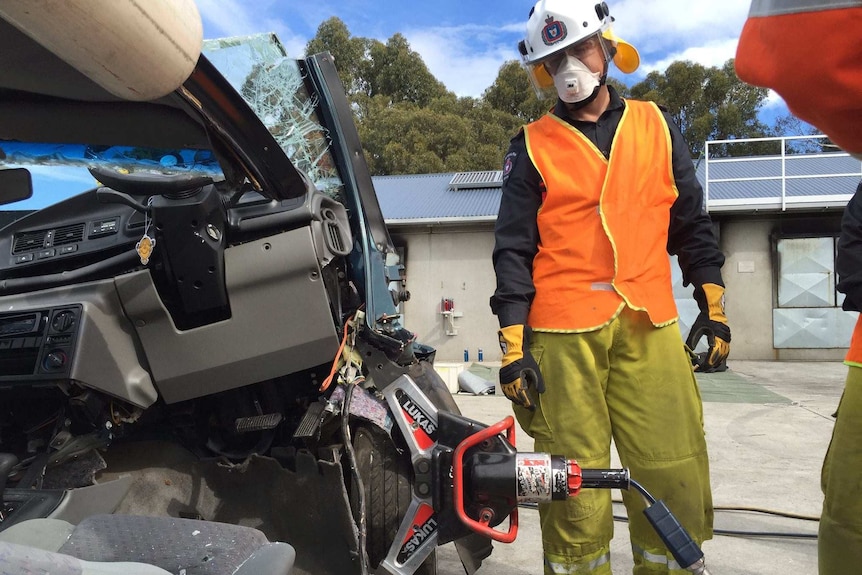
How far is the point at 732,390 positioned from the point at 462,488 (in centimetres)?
794

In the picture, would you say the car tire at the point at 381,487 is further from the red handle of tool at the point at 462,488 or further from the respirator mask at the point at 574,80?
the respirator mask at the point at 574,80

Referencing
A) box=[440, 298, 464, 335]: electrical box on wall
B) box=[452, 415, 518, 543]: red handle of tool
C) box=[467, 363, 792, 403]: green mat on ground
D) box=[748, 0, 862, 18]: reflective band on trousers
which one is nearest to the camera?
box=[748, 0, 862, 18]: reflective band on trousers

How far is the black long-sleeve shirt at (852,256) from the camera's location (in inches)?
66.8

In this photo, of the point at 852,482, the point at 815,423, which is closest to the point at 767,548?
the point at 852,482

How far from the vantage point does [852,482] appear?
166cm

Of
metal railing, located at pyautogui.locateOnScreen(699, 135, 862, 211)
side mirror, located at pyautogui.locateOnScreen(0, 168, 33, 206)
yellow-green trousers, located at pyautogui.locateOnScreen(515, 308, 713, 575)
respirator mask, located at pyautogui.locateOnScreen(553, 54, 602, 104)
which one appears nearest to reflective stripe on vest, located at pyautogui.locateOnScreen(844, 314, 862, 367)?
yellow-green trousers, located at pyautogui.locateOnScreen(515, 308, 713, 575)

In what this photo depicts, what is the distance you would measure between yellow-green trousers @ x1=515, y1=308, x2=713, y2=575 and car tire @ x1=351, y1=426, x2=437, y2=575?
50 centimetres

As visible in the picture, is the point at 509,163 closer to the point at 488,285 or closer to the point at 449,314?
the point at 488,285

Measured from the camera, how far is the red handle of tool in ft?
6.64

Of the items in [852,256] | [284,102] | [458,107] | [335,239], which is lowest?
[852,256]

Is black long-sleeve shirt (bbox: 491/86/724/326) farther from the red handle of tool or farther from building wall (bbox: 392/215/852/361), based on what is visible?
→ building wall (bbox: 392/215/852/361)

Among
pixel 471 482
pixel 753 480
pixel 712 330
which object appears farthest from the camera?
pixel 753 480

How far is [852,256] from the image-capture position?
1.72 m

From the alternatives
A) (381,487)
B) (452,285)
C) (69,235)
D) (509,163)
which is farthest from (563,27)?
(452,285)
